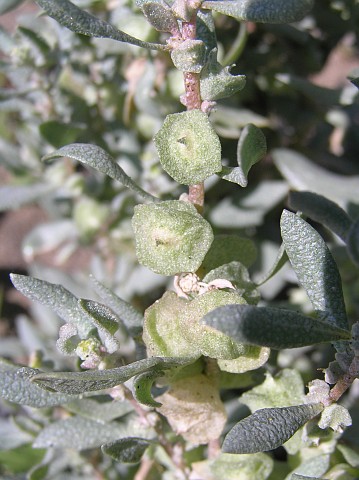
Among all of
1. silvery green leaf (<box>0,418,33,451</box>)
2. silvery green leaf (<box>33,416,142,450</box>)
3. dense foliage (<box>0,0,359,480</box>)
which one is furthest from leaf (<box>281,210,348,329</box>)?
silvery green leaf (<box>0,418,33,451</box>)

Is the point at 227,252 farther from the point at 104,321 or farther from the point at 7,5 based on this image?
the point at 7,5

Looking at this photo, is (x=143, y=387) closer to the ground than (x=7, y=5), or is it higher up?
closer to the ground

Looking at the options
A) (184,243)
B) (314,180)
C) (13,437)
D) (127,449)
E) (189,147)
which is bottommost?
(13,437)

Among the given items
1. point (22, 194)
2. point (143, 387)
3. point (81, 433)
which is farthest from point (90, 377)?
point (22, 194)

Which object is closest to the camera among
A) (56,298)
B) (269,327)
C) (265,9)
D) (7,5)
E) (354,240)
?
(269,327)

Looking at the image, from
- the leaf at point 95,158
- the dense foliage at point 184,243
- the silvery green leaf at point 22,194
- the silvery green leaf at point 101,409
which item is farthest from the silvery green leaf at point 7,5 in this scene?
the silvery green leaf at point 101,409

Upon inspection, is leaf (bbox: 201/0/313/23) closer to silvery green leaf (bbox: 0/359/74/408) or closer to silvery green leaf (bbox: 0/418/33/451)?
silvery green leaf (bbox: 0/359/74/408)

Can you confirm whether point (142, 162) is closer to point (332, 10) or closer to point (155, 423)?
point (332, 10)

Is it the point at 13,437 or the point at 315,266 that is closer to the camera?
the point at 315,266
